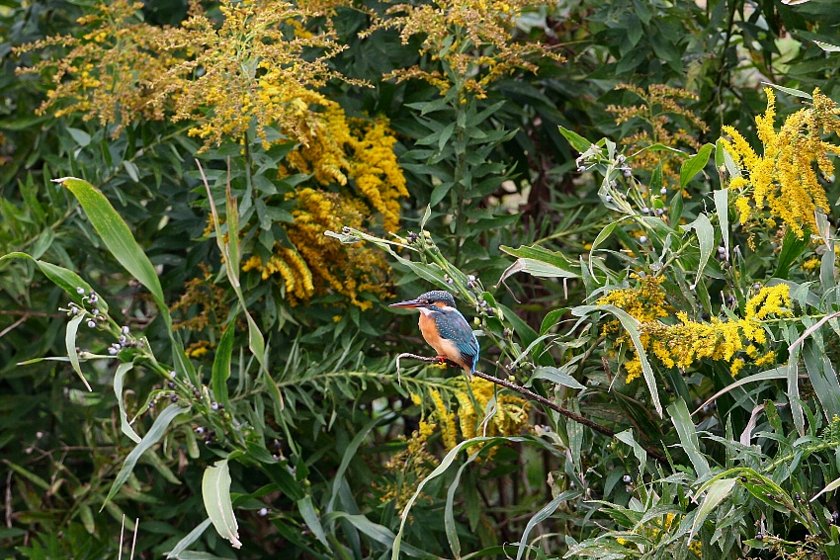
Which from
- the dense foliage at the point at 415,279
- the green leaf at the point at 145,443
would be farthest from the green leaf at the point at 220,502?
the green leaf at the point at 145,443

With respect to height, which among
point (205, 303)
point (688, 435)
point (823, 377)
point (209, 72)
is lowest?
point (205, 303)

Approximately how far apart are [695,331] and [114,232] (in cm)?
98

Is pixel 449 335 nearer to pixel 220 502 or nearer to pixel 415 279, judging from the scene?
pixel 220 502

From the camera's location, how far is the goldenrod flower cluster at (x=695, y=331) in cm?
168

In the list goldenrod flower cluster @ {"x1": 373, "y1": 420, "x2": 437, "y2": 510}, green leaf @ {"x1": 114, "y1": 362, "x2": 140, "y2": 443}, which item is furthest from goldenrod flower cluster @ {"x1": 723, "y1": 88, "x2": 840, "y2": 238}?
green leaf @ {"x1": 114, "y1": 362, "x2": 140, "y2": 443}

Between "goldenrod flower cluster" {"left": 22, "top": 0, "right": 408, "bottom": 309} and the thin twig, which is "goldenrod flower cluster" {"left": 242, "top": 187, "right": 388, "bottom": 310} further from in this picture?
the thin twig

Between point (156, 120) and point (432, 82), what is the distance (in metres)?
0.65

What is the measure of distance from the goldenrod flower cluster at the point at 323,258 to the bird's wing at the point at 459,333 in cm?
61

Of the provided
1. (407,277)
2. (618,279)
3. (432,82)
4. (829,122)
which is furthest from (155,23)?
(829,122)

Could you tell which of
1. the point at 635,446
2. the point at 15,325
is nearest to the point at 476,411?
the point at 635,446

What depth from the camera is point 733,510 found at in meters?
1.71

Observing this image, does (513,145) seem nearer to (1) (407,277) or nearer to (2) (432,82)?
(2) (432,82)

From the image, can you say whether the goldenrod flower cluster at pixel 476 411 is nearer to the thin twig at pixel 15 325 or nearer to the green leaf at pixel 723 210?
the green leaf at pixel 723 210

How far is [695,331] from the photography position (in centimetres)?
169
